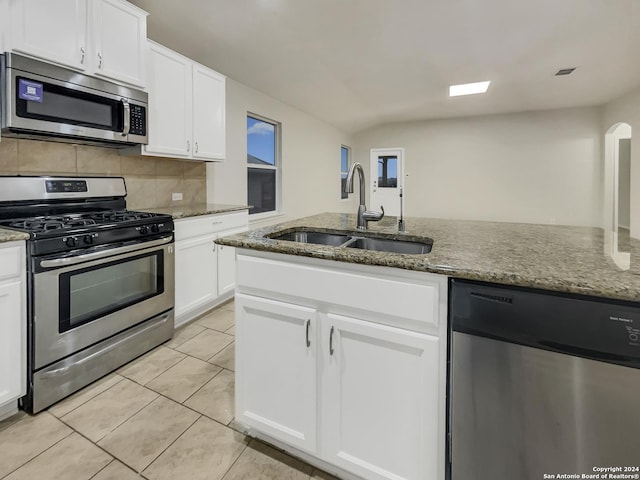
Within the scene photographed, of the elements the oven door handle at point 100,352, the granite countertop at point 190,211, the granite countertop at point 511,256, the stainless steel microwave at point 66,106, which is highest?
the stainless steel microwave at point 66,106

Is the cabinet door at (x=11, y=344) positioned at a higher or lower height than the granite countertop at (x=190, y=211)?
lower

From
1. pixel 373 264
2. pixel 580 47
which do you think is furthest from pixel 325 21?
pixel 580 47

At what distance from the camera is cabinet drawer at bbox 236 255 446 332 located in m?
1.05

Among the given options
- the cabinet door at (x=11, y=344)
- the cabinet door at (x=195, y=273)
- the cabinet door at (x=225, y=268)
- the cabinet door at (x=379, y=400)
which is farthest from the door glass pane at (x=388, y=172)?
the cabinet door at (x=11, y=344)

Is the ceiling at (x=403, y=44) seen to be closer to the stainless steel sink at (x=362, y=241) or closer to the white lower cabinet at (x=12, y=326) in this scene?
the stainless steel sink at (x=362, y=241)

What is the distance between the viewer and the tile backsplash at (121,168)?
2.05 metres

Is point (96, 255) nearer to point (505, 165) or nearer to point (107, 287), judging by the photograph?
point (107, 287)

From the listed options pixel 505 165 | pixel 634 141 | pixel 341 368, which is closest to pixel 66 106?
pixel 341 368

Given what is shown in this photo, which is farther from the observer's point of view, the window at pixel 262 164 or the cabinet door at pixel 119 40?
the window at pixel 262 164

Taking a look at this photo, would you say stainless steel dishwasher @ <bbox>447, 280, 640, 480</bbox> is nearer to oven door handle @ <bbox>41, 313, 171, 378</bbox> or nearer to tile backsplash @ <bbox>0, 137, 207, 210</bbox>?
oven door handle @ <bbox>41, 313, 171, 378</bbox>

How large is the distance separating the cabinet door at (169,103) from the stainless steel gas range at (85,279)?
1.65 ft

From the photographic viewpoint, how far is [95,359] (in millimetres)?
1919

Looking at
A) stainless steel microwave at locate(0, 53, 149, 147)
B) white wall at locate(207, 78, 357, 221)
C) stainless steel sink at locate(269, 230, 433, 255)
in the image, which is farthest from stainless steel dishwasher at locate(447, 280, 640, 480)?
white wall at locate(207, 78, 357, 221)

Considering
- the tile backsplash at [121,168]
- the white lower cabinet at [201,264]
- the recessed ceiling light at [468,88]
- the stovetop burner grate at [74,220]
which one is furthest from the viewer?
the recessed ceiling light at [468,88]
